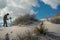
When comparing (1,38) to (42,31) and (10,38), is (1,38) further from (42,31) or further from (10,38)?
(42,31)

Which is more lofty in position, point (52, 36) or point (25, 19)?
point (25, 19)

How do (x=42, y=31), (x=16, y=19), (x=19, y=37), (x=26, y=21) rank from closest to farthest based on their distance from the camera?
(x=19, y=37)
(x=42, y=31)
(x=26, y=21)
(x=16, y=19)

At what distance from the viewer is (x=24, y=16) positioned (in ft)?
49.3

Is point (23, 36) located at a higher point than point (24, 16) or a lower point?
lower

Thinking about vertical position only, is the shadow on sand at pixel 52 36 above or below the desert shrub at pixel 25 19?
below

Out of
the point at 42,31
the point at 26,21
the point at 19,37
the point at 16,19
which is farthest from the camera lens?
the point at 16,19

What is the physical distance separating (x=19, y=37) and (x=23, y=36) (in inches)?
9.2

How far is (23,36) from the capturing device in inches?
364

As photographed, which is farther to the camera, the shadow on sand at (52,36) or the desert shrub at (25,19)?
the desert shrub at (25,19)

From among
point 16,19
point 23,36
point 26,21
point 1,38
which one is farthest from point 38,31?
point 16,19

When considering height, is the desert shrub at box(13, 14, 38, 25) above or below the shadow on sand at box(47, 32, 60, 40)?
above

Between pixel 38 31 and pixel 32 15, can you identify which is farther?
pixel 32 15

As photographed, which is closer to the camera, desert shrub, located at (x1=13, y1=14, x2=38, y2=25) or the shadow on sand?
the shadow on sand

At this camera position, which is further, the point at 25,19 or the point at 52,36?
the point at 25,19
